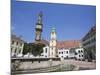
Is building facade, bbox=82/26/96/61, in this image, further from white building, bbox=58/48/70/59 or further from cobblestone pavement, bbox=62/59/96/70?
white building, bbox=58/48/70/59

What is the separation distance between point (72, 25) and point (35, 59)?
515 millimetres

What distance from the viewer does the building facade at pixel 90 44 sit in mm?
1992

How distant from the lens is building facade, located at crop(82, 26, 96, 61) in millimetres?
1992

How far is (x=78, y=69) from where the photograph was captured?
1.96 metres

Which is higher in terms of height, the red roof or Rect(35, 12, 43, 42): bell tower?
Rect(35, 12, 43, 42): bell tower

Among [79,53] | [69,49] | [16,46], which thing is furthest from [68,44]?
[16,46]

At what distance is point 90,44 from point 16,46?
784mm

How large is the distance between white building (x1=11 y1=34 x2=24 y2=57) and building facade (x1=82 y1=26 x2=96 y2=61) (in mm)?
660

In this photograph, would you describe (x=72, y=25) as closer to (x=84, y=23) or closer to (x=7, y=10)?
(x=84, y=23)

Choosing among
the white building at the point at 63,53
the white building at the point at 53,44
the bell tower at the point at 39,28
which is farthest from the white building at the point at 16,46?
the white building at the point at 63,53

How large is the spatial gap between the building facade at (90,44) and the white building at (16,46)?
660 mm

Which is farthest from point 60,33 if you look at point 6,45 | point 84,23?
point 6,45

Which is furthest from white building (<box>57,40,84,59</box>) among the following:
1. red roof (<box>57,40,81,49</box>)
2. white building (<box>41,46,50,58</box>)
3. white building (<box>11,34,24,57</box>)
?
white building (<box>11,34,24,57</box>)

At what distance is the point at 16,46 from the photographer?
1.72m
